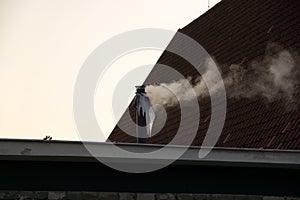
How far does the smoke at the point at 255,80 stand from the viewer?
11.6 meters

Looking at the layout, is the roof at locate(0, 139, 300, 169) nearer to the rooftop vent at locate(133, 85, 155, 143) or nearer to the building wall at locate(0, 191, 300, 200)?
the building wall at locate(0, 191, 300, 200)

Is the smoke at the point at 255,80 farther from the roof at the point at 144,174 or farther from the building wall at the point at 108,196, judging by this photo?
the building wall at the point at 108,196

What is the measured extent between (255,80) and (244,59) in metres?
1.02

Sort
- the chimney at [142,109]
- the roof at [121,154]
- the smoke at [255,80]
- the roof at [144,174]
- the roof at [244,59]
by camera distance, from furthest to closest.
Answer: the smoke at [255,80] → the roof at [244,59] → the chimney at [142,109] → the roof at [144,174] → the roof at [121,154]

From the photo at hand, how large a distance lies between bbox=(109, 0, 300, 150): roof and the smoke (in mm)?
122

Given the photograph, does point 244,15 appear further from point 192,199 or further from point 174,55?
point 192,199

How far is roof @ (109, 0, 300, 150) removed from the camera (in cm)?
1080

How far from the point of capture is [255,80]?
12445mm

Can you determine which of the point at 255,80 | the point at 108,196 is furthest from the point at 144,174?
the point at 255,80

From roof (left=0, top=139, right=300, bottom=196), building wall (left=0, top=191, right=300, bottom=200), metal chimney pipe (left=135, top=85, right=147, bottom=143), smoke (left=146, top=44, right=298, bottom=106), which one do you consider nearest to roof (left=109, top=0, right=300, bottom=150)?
smoke (left=146, top=44, right=298, bottom=106)

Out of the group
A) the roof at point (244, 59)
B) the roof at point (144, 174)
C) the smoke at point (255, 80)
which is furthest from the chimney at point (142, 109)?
the smoke at point (255, 80)

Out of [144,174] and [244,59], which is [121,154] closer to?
[144,174]

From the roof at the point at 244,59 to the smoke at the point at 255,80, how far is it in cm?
12

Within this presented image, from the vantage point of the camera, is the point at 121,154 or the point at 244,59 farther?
the point at 244,59
